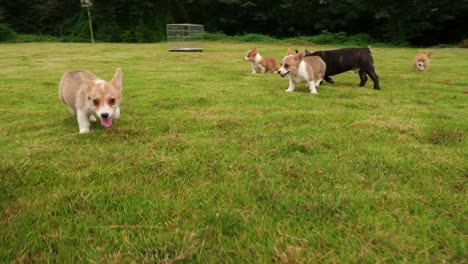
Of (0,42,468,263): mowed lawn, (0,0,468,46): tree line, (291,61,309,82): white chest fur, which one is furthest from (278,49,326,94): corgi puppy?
(0,0,468,46): tree line

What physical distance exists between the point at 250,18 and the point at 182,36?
19101mm

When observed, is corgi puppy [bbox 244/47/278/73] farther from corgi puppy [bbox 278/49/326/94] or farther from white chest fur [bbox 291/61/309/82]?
white chest fur [bbox 291/61/309/82]

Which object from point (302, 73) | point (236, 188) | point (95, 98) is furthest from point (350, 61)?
point (236, 188)

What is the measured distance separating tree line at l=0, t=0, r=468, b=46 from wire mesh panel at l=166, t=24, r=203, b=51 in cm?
1142

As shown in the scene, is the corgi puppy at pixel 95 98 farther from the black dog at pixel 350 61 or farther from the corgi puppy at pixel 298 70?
the black dog at pixel 350 61

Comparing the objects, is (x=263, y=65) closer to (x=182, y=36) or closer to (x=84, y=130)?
(x=84, y=130)

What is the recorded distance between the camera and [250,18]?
38.2m

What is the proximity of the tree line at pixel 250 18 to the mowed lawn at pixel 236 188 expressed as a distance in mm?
29683

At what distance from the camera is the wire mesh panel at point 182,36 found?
21.0m

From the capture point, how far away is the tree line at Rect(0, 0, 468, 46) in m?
30.3

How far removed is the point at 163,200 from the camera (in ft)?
7.29

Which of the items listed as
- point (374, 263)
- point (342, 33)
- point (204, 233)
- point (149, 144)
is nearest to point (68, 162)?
point (149, 144)

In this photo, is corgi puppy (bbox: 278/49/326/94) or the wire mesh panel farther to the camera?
the wire mesh panel

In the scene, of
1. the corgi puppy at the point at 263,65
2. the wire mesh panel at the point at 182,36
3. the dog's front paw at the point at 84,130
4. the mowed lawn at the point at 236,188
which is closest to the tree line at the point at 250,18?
the wire mesh panel at the point at 182,36
